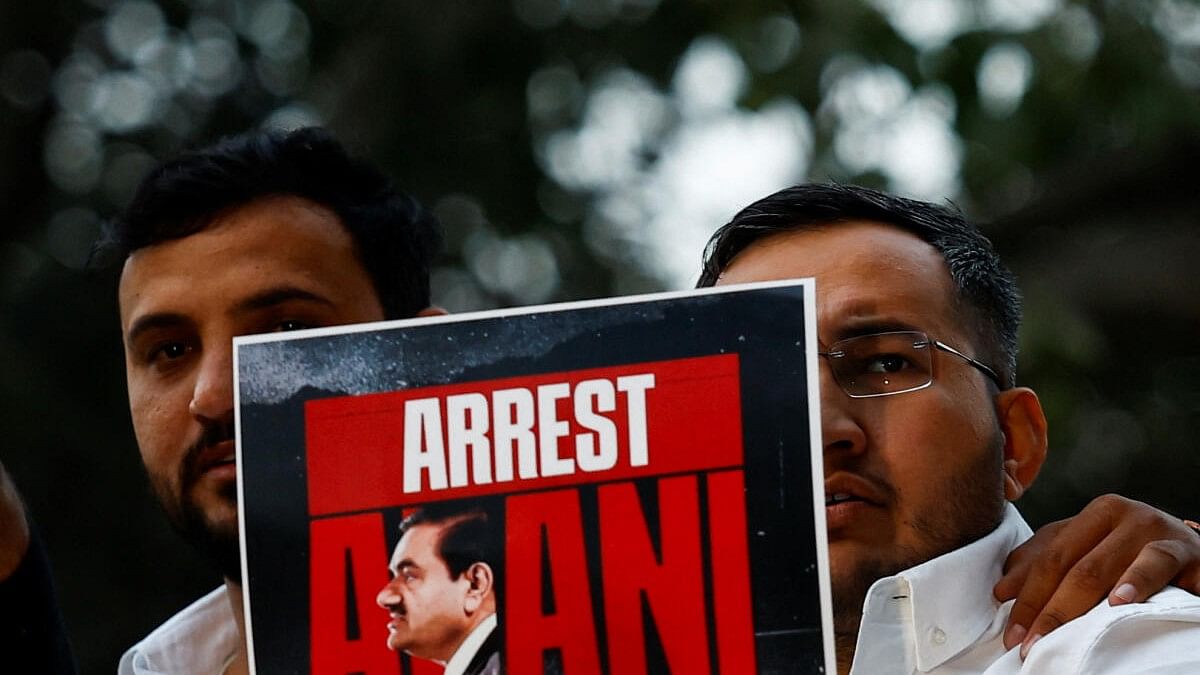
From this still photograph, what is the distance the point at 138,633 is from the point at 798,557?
183 inches

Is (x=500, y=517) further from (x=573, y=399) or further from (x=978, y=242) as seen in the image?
(x=978, y=242)

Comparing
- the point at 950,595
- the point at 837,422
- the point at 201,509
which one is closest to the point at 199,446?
the point at 201,509

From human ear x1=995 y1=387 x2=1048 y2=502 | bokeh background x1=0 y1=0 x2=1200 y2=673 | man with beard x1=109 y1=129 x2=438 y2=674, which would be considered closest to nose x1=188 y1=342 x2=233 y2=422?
man with beard x1=109 y1=129 x2=438 y2=674

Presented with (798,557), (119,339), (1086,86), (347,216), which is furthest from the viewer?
(119,339)

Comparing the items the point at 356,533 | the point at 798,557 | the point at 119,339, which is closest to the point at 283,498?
the point at 356,533

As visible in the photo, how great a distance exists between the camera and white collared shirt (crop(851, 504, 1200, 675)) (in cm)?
172

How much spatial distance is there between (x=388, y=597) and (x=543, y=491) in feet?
0.51

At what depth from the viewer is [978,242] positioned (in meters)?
2.15

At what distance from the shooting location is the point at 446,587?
1.65 meters

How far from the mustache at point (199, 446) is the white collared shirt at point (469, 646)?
0.61 metres

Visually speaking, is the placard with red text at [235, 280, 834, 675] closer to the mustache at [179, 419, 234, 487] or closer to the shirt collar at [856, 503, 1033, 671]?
the shirt collar at [856, 503, 1033, 671]

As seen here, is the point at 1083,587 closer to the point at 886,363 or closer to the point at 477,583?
the point at 886,363

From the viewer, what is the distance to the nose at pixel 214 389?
2.14m

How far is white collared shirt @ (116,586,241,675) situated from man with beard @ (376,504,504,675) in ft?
3.17
